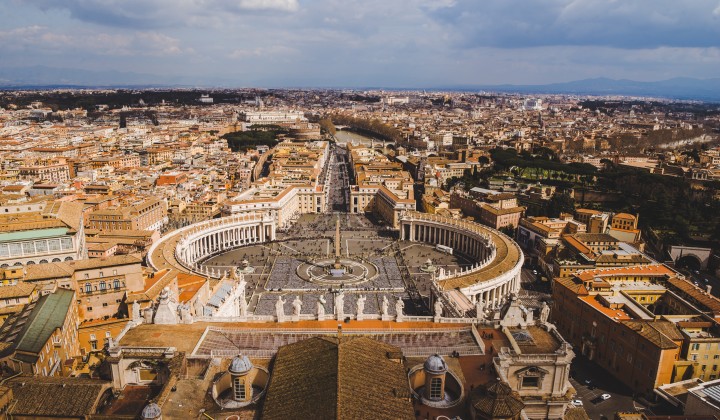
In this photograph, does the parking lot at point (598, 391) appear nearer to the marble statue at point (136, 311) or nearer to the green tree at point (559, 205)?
the marble statue at point (136, 311)

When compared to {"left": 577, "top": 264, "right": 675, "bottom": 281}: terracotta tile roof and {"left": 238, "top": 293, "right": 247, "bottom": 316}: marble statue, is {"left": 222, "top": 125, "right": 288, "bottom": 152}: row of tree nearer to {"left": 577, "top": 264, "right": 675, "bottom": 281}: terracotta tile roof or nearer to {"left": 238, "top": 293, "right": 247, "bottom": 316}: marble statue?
{"left": 238, "top": 293, "right": 247, "bottom": 316}: marble statue

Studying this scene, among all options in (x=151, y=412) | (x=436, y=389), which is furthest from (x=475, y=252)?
(x=151, y=412)

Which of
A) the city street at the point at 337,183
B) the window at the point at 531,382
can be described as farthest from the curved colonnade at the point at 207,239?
the window at the point at 531,382

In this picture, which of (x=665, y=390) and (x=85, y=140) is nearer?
(x=665, y=390)

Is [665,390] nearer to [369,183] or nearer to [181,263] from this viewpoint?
[181,263]

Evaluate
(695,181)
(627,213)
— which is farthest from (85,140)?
(695,181)

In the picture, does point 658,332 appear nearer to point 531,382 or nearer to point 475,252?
point 531,382
